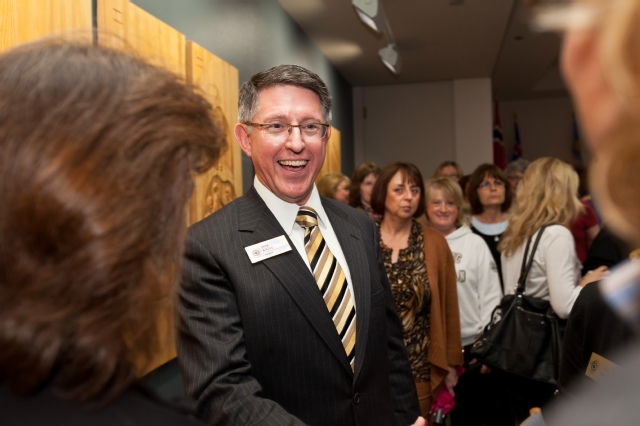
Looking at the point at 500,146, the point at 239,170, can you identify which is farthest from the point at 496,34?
the point at 239,170

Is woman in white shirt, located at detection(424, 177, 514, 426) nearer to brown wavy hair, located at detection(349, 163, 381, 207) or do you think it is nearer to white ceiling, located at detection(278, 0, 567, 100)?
brown wavy hair, located at detection(349, 163, 381, 207)

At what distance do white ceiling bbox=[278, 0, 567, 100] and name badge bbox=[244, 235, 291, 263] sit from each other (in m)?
4.54

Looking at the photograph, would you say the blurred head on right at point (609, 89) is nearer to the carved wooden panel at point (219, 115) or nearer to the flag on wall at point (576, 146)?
the carved wooden panel at point (219, 115)

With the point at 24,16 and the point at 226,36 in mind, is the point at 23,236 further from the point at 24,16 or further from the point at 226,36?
the point at 226,36

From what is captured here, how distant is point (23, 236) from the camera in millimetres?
599

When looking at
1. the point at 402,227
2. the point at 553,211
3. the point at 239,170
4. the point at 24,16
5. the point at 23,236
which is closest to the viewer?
the point at 23,236

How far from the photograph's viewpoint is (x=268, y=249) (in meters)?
1.66

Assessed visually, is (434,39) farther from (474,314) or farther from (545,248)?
(545,248)

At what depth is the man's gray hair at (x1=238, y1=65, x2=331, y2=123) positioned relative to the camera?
1.88 m

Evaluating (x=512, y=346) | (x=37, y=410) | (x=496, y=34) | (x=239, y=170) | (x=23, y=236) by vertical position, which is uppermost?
(x=496, y=34)

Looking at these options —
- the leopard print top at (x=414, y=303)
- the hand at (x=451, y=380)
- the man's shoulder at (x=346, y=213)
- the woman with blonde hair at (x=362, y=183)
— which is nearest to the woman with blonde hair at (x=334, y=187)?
the woman with blonde hair at (x=362, y=183)

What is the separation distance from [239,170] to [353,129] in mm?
7067

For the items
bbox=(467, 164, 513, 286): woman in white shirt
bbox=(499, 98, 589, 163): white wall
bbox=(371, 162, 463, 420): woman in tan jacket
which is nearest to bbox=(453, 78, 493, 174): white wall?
bbox=(499, 98, 589, 163): white wall

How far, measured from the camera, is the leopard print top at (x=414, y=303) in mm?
3080
